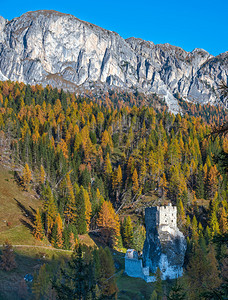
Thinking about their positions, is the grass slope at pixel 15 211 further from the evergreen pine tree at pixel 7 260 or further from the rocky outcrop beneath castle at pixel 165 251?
the rocky outcrop beneath castle at pixel 165 251

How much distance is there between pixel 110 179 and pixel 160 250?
4563cm

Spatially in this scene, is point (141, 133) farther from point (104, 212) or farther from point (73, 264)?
point (73, 264)

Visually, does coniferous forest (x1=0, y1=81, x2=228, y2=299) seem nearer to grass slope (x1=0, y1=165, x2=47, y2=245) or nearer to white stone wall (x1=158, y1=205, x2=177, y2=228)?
grass slope (x1=0, y1=165, x2=47, y2=245)

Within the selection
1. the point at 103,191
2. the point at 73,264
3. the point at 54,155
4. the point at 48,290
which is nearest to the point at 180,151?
the point at 103,191

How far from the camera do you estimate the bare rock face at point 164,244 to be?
61750mm

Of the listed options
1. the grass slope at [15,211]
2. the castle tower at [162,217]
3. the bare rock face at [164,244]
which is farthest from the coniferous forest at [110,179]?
the castle tower at [162,217]

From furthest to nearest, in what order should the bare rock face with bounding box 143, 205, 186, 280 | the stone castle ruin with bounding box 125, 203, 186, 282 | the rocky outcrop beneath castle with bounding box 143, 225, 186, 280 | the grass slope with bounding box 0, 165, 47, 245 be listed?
the grass slope with bounding box 0, 165, 47, 245
the bare rock face with bounding box 143, 205, 186, 280
the rocky outcrop beneath castle with bounding box 143, 225, 186, 280
the stone castle ruin with bounding box 125, 203, 186, 282

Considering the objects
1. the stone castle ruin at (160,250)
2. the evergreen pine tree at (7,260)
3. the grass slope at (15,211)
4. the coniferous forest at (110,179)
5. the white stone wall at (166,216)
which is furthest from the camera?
the white stone wall at (166,216)

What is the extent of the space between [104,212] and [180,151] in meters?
45.4

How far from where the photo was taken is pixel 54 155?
106938 mm

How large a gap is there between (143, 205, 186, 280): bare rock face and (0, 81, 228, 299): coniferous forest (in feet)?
10.4

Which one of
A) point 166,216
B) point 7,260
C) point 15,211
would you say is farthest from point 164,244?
point 15,211

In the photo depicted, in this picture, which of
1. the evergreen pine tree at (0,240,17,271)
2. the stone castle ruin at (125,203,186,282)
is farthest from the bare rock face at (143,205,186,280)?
the evergreen pine tree at (0,240,17,271)

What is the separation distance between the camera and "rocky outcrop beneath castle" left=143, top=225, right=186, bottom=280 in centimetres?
6159
